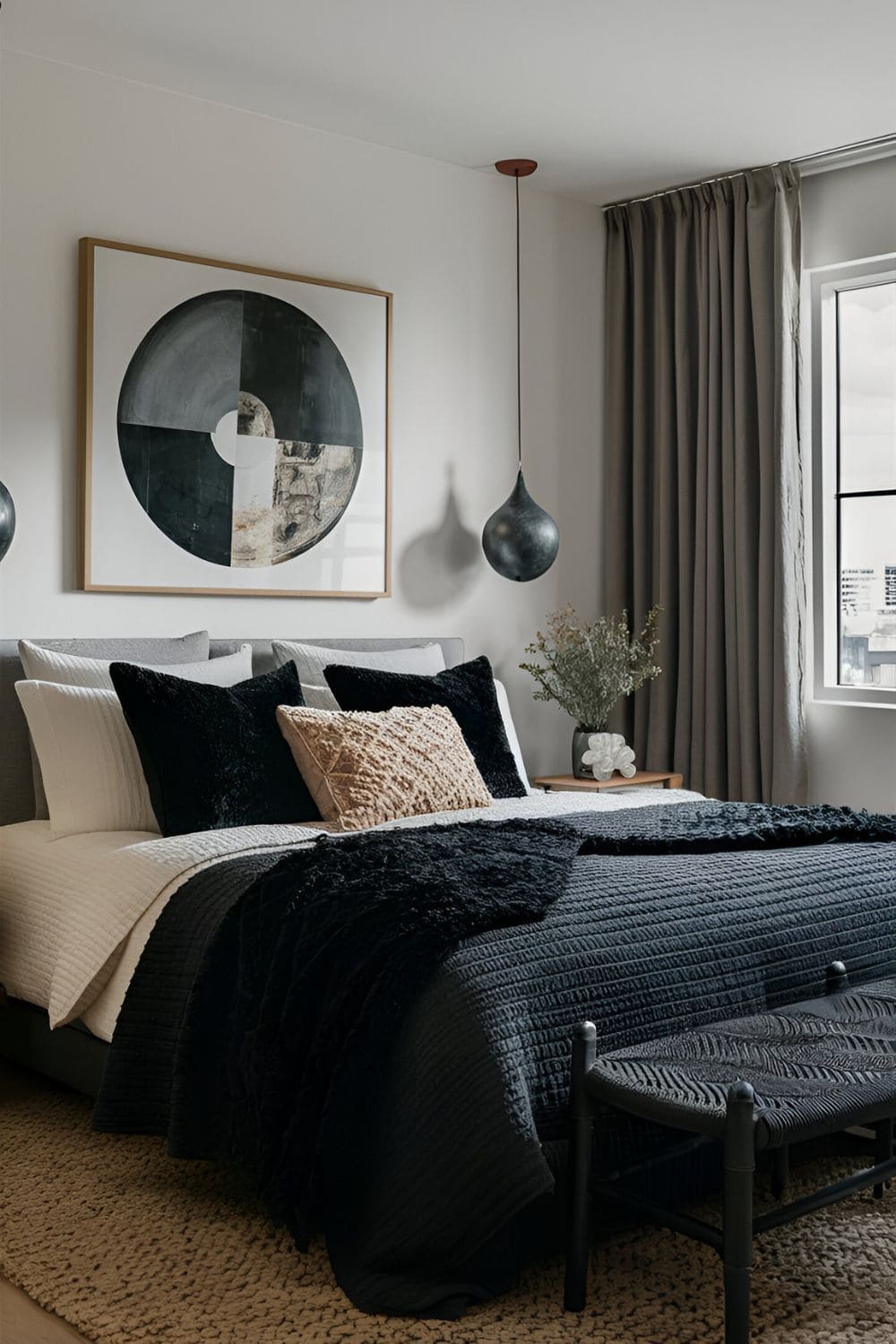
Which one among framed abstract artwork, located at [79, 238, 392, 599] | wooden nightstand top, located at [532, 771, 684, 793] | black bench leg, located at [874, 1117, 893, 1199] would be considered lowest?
black bench leg, located at [874, 1117, 893, 1199]

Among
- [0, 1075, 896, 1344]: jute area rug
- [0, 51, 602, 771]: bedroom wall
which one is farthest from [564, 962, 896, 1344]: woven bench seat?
[0, 51, 602, 771]: bedroom wall

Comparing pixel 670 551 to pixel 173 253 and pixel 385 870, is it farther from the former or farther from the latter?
pixel 385 870

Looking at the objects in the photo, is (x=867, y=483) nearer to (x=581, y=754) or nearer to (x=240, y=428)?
(x=581, y=754)

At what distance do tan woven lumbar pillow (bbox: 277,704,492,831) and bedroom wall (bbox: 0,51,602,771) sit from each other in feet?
2.84

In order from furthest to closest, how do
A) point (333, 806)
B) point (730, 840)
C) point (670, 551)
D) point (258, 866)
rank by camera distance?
point (670, 551) → point (333, 806) → point (730, 840) → point (258, 866)

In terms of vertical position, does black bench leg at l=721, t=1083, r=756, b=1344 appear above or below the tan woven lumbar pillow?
below

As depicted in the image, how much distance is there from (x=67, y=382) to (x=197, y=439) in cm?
41

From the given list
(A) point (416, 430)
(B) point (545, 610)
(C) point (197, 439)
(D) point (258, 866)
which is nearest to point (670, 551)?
(B) point (545, 610)

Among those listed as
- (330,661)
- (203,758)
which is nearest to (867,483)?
(330,661)

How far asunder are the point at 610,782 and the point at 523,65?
2235mm

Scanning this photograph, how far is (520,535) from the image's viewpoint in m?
4.71

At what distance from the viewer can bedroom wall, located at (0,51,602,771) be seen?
3.81m

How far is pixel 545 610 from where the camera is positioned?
5.16 m

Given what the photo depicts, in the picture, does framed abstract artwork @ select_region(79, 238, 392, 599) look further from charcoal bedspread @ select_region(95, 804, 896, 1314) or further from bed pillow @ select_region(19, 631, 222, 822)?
charcoal bedspread @ select_region(95, 804, 896, 1314)
